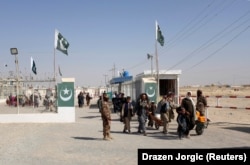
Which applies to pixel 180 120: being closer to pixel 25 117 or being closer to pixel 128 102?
pixel 128 102

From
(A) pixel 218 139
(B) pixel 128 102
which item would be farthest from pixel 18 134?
(A) pixel 218 139

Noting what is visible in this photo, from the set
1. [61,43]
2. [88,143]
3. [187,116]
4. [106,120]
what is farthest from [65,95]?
[187,116]

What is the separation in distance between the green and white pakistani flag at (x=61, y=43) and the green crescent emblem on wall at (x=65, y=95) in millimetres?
2541

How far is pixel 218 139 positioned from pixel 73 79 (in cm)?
996

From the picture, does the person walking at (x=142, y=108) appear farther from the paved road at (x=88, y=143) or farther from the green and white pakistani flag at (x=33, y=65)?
the green and white pakistani flag at (x=33, y=65)

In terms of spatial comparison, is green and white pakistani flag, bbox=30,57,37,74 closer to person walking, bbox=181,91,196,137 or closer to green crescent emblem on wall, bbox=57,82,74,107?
green crescent emblem on wall, bbox=57,82,74,107

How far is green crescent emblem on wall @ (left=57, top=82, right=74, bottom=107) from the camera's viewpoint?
21547 millimetres

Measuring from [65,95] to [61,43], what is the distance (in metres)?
3.52

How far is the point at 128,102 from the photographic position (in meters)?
16.4

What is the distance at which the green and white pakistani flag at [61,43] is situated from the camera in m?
23.2

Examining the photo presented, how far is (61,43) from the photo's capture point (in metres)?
23.7

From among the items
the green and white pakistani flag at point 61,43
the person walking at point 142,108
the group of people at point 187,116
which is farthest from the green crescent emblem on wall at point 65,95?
the group of people at point 187,116

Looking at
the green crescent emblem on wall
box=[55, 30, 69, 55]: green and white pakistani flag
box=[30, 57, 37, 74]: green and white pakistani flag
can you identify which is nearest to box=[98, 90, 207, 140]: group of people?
the green crescent emblem on wall

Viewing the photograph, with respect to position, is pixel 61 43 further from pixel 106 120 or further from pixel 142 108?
pixel 106 120
